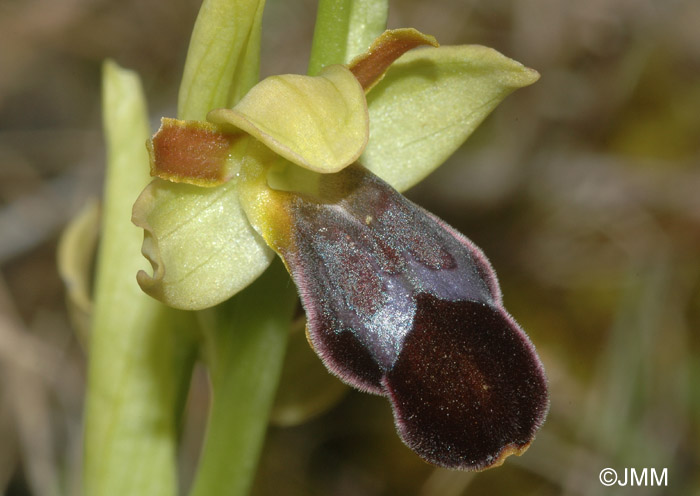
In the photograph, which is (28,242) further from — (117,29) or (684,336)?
Answer: (684,336)

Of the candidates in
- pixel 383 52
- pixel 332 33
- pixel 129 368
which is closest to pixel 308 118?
pixel 383 52

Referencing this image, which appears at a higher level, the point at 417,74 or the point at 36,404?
the point at 417,74

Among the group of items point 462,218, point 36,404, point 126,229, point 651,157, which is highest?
point 126,229

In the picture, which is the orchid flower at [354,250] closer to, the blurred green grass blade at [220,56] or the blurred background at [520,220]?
the blurred green grass blade at [220,56]

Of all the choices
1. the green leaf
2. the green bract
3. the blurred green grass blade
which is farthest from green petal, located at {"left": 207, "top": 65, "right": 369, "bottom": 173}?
the green leaf

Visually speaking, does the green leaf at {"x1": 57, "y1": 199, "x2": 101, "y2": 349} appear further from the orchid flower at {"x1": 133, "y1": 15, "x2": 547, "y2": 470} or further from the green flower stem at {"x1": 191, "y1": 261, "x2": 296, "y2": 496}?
the orchid flower at {"x1": 133, "y1": 15, "x2": 547, "y2": 470}

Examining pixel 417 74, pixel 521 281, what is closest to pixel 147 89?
pixel 521 281

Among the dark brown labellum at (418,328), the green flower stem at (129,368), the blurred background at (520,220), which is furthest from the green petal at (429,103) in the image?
the blurred background at (520,220)

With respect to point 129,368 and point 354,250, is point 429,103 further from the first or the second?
point 129,368
